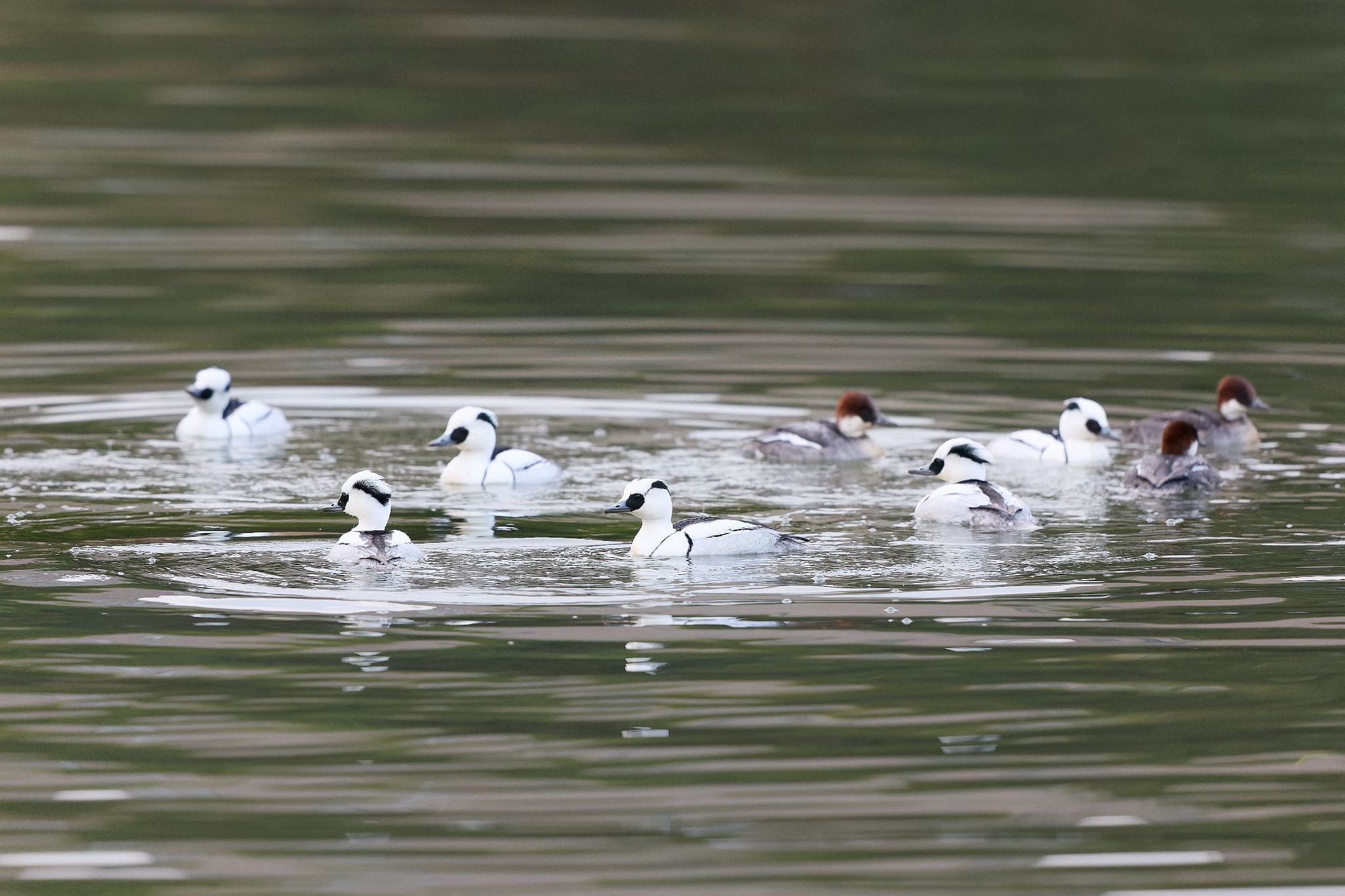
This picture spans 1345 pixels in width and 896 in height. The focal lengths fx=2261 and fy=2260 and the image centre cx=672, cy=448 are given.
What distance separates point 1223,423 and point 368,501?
6.17 meters

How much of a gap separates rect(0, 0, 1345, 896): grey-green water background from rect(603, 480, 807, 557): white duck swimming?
0.67ft

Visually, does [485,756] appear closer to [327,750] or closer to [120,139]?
[327,750]

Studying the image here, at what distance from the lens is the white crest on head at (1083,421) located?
546 inches

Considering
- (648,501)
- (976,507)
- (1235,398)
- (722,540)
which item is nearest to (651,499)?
(648,501)

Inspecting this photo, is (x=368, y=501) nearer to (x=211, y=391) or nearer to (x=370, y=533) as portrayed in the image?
(x=370, y=533)

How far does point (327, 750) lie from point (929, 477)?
247 inches

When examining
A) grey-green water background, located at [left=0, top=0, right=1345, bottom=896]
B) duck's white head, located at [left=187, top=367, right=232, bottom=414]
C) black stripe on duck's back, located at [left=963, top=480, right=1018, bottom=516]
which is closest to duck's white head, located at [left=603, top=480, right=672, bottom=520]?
grey-green water background, located at [left=0, top=0, right=1345, bottom=896]

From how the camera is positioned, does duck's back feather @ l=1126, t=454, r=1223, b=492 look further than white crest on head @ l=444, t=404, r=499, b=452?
No

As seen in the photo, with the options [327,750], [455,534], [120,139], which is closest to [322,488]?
[455,534]

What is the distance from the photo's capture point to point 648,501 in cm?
1130

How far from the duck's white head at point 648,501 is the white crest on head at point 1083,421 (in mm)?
3571

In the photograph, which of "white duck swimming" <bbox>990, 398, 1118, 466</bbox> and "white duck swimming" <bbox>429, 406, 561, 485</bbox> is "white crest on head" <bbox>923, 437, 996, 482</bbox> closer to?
"white duck swimming" <bbox>990, 398, 1118, 466</bbox>

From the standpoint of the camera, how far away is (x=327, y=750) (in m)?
8.18

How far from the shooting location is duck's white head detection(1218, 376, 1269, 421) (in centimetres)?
1491
